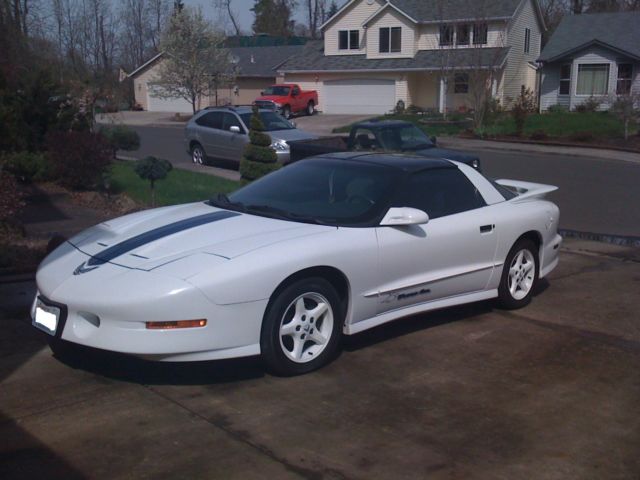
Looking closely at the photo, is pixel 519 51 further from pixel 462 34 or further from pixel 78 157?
pixel 78 157

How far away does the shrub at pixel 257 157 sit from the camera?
480 inches

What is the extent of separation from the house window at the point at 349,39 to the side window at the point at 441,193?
42840mm

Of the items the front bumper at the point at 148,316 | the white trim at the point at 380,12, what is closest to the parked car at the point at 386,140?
the front bumper at the point at 148,316

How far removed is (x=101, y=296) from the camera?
5.09m

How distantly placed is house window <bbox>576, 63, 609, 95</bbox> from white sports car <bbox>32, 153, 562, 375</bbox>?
35.2m

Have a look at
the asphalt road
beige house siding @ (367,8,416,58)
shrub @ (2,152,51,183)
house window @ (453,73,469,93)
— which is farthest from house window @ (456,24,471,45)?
shrub @ (2,152,51,183)

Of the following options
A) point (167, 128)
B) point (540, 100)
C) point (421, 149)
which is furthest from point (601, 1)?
point (421, 149)

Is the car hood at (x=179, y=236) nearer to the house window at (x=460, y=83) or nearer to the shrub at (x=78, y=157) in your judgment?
the shrub at (x=78, y=157)

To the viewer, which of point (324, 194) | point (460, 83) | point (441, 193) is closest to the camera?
point (324, 194)

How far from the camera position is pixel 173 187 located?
14555mm

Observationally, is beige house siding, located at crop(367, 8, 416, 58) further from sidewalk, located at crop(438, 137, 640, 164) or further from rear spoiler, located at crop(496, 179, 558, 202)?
rear spoiler, located at crop(496, 179, 558, 202)

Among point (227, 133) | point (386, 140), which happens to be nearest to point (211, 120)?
point (227, 133)

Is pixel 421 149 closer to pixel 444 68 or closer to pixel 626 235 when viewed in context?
pixel 626 235

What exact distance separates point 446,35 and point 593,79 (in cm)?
770
